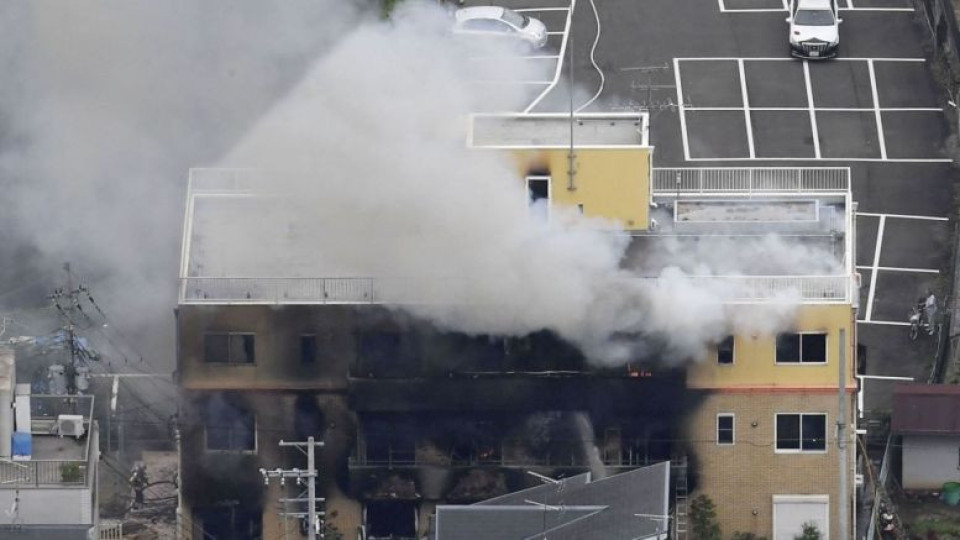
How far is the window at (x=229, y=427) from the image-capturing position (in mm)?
85375

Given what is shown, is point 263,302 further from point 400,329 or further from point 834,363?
point 834,363

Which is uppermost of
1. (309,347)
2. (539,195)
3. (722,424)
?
(539,195)

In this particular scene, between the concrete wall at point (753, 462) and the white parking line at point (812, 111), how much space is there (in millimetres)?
12589

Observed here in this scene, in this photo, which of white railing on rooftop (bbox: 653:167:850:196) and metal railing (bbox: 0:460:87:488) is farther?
white railing on rooftop (bbox: 653:167:850:196)

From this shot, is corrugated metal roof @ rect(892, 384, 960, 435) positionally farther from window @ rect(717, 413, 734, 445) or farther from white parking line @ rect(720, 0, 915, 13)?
white parking line @ rect(720, 0, 915, 13)

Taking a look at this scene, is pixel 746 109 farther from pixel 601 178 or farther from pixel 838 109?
pixel 601 178

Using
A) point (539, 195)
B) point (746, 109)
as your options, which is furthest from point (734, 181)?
point (746, 109)

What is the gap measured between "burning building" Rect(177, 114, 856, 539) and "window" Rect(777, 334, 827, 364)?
1.1 inches

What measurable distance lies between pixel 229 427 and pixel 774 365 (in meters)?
10.9

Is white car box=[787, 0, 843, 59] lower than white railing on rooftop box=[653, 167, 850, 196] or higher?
higher

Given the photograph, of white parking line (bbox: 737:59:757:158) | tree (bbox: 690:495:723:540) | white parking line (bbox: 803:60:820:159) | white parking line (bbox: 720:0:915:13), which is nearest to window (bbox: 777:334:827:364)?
tree (bbox: 690:495:723:540)

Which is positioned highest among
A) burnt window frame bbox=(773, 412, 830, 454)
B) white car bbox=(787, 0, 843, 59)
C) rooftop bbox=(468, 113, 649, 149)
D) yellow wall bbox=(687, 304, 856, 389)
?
white car bbox=(787, 0, 843, 59)

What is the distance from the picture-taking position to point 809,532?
85125 millimetres

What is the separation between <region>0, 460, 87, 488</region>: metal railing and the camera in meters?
81.0
